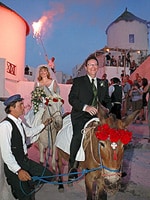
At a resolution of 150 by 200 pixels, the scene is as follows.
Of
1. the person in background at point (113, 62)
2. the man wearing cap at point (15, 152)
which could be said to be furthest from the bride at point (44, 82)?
the person in background at point (113, 62)

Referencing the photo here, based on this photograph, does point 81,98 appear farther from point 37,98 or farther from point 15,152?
point 37,98

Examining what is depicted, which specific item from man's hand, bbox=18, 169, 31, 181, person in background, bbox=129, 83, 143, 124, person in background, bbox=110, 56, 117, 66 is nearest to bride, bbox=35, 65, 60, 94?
man's hand, bbox=18, 169, 31, 181

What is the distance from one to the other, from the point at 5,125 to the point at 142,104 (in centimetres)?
909

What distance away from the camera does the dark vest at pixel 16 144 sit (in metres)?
3.25

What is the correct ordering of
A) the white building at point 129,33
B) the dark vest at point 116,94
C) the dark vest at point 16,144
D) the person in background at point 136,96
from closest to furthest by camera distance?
the dark vest at point 16,144 < the dark vest at point 116,94 < the person in background at point 136,96 < the white building at point 129,33

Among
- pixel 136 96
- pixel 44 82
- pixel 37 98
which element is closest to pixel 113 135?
pixel 37 98

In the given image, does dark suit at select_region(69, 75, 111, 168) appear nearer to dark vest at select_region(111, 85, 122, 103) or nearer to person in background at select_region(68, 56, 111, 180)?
person in background at select_region(68, 56, 111, 180)

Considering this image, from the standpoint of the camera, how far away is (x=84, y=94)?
3920mm

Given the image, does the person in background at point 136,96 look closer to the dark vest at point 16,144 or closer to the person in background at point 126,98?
the person in background at point 126,98

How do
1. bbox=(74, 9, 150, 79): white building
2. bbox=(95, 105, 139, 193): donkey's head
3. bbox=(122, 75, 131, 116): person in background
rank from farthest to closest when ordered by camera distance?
bbox=(74, 9, 150, 79): white building, bbox=(122, 75, 131, 116): person in background, bbox=(95, 105, 139, 193): donkey's head

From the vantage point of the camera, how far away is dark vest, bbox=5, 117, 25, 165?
3248 mm

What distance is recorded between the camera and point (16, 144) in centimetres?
327

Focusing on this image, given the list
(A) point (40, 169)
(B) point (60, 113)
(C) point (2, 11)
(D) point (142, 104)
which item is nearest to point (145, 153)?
(D) point (142, 104)

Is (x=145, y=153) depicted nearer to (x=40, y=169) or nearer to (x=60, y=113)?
(x=60, y=113)
